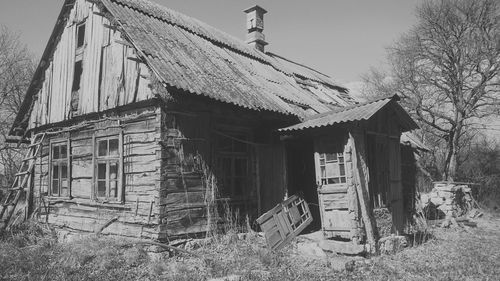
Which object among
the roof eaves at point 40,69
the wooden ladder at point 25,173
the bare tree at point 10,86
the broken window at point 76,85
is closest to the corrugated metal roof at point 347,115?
the broken window at point 76,85

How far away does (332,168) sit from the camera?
8250 millimetres

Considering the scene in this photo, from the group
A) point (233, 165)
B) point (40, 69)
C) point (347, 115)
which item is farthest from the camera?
point (40, 69)

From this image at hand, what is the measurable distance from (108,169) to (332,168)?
5221 mm

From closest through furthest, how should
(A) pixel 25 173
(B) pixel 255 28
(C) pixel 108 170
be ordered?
(C) pixel 108 170 → (A) pixel 25 173 → (B) pixel 255 28

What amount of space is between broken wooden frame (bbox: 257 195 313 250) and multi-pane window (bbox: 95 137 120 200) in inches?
134

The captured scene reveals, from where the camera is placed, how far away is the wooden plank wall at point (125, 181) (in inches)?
294

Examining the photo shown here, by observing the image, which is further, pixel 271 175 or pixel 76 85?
pixel 76 85

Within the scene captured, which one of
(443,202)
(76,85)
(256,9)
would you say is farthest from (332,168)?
(256,9)

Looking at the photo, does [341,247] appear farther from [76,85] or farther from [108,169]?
[76,85]

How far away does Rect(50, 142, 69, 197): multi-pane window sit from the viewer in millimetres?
10078

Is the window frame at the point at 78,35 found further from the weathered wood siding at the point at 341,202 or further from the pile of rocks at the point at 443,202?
the pile of rocks at the point at 443,202

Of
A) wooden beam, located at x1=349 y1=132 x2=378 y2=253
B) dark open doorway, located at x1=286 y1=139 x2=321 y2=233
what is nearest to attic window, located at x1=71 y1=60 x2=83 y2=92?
dark open doorway, located at x1=286 y1=139 x2=321 y2=233

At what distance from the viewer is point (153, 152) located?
753 cm

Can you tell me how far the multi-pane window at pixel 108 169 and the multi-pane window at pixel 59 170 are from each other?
1559mm
